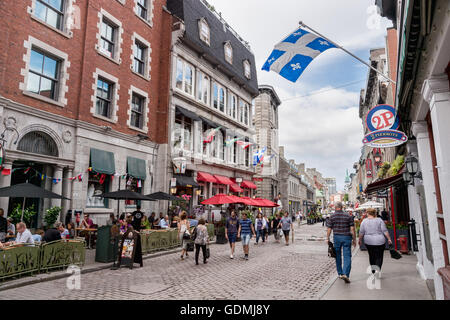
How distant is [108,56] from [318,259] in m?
14.4

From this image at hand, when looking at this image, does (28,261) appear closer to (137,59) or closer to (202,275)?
(202,275)

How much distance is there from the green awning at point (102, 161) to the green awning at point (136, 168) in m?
1.23

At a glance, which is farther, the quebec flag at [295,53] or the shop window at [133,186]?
the shop window at [133,186]

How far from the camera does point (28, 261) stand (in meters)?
7.84

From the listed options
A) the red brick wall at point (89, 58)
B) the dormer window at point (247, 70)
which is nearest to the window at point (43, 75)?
the red brick wall at point (89, 58)

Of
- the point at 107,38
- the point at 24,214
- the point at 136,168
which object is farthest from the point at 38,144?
the point at 107,38

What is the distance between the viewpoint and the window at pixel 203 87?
2330 centimetres

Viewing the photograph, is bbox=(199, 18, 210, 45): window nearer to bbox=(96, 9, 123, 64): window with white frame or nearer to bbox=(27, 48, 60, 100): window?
bbox=(96, 9, 123, 64): window with white frame

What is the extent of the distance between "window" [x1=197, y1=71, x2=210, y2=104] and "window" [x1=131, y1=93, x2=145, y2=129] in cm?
538

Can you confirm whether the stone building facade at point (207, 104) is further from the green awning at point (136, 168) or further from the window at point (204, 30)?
the green awning at point (136, 168)

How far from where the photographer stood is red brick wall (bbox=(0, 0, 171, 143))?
11.9 m

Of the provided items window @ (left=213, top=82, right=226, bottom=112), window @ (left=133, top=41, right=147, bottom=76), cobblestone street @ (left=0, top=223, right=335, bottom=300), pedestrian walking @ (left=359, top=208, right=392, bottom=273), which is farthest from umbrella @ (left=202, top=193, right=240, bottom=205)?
pedestrian walking @ (left=359, top=208, right=392, bottom=273)

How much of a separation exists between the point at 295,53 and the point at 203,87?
51.9ft
